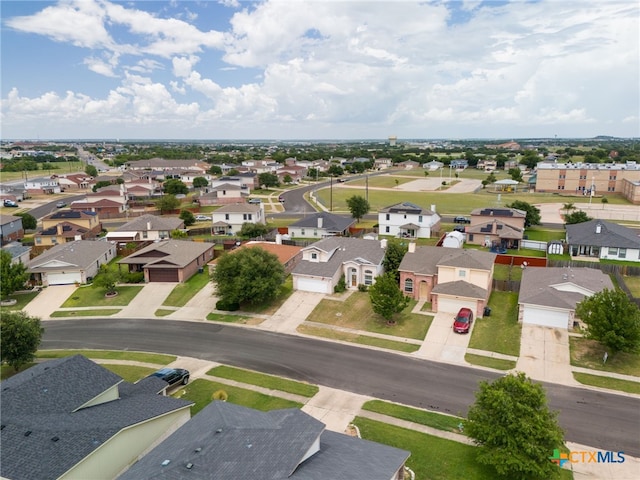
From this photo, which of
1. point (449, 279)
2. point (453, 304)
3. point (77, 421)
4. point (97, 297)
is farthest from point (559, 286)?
point (97, 297)

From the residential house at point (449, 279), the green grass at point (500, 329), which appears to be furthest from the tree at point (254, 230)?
the green grass at point (500, 329)

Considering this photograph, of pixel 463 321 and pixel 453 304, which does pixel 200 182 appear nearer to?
pixel 453 304

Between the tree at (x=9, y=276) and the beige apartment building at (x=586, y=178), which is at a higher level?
the beige apartment building at (x=586, y=178)

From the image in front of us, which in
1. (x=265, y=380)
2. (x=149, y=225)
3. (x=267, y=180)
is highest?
(x=267, y=180)

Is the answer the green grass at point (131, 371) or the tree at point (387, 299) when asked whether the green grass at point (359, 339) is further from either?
the green grass at point (131, 371)

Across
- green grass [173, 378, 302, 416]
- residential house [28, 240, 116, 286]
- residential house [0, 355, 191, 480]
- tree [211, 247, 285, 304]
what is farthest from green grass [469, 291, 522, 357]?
residential house [28, 240, 116, 286]
